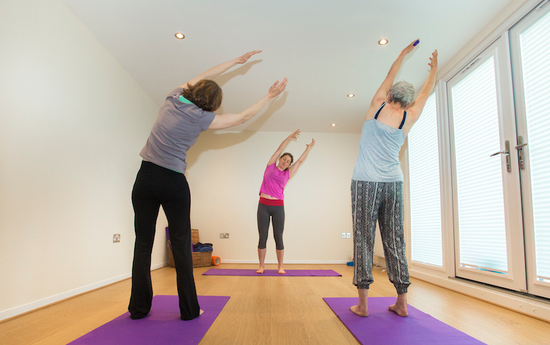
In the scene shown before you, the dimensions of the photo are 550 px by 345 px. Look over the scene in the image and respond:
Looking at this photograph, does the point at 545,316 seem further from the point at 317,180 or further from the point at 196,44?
the point at 317,180

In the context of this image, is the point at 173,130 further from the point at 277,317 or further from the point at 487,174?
the point at 487,174

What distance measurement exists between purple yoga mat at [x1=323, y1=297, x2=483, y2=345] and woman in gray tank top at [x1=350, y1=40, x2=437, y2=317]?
0.09 meters

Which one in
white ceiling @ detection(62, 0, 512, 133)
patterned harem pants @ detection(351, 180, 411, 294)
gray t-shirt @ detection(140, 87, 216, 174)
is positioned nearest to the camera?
gray t-shirt @ detection(140, 87, 216, 174)

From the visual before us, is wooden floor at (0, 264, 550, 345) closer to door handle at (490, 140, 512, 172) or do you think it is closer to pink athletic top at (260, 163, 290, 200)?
door handle at (490, 140, 512, 172)

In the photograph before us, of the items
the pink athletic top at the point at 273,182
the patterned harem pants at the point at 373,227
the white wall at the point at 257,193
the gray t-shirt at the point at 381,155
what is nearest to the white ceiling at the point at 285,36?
the pink athletic top at the point at 273,182

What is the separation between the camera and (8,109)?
1.93 metres

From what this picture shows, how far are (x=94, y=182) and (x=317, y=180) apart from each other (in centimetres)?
383

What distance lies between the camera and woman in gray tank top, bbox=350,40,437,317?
1.85m

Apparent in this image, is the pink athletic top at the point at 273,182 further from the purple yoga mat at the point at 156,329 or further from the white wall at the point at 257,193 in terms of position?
the purple yoga mat at the point at 156,329

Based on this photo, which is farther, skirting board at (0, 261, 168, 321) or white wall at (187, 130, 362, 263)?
white wall at (187, 130, 362, 263)

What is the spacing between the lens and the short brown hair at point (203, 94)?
1667 mm

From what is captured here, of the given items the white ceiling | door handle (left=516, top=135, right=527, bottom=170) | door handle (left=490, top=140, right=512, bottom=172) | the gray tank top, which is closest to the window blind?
the white ceiling

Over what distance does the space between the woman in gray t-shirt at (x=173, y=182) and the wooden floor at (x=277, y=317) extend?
10.9 inches

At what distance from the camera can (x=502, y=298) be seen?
2232 millimetres
